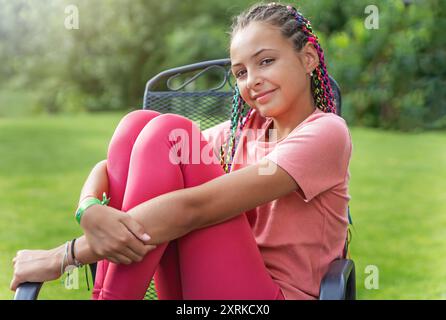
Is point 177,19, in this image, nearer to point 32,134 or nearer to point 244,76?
point 32,134

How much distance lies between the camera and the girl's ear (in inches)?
68.5

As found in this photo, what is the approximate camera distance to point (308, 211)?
1656mm

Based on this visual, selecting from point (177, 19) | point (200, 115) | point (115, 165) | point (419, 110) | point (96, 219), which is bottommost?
point (96, 219)

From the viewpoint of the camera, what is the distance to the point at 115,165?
5.56 ft

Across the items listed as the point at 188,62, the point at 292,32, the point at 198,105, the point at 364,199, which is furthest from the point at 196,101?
the point at 188,62

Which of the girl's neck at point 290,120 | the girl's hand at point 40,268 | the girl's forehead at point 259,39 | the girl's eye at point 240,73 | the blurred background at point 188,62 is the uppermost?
the blurred background at point 188,62

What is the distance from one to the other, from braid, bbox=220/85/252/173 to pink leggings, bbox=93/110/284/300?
296 millimetres

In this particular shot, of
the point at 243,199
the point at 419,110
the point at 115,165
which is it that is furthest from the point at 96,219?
the point at 419,110

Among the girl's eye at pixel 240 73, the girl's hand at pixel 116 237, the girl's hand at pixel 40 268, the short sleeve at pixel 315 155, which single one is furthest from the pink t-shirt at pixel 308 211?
the girl's hand at pixel 40 268

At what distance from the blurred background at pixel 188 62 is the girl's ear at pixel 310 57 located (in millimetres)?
356

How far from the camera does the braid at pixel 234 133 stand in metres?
1.90

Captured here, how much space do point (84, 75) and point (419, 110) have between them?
516 centimetres

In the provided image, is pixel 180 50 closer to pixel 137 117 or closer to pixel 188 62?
pixel 188 62

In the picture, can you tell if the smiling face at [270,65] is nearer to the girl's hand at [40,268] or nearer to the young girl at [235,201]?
the young girl at [235,201]
